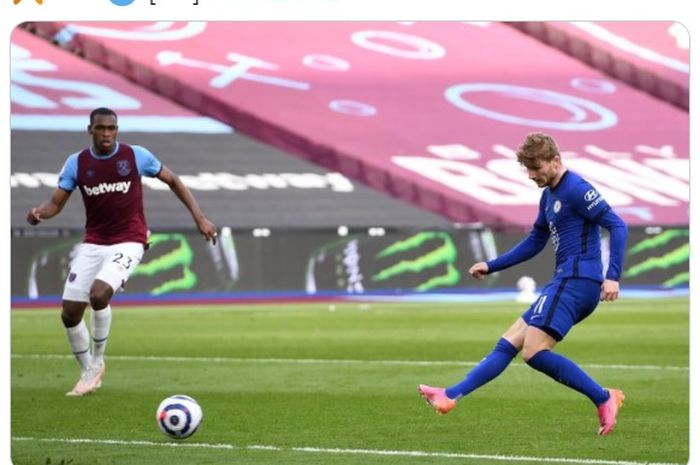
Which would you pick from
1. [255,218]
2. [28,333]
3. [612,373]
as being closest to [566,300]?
[612,373]

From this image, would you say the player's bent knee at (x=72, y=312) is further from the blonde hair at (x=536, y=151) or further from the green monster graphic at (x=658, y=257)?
the green monster graphic at (x=658, y=257)

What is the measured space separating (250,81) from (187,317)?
19.0 meters

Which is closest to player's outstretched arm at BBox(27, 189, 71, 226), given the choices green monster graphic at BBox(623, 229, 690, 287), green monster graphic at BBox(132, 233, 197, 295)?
green monster graphic at BBox(132, 233, 197, 295)

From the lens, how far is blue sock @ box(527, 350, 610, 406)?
8.98m

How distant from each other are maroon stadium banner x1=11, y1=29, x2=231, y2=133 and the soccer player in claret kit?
25.4 metres

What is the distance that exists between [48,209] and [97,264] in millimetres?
789

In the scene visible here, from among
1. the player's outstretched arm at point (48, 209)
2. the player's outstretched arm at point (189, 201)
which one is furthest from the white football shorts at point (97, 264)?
the player's outstretched arm at point (189, 201)

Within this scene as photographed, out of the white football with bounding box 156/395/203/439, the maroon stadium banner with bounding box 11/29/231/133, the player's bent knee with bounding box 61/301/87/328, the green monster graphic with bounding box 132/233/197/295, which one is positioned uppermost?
the white football with bounding box 156/395/203/439

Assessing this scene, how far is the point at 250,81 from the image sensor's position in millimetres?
42031

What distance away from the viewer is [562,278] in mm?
8938

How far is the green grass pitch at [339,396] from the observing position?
8.82 m

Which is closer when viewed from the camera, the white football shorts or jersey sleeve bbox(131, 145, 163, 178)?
jersey sleeve bbox(131, 145, 163, 178)

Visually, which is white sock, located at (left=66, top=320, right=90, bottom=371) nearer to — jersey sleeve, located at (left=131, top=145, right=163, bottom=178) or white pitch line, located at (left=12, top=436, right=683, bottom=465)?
jersey sleeve, located at (left=131, top=145, right=163, bottom=178)

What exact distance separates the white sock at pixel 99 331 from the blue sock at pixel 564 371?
4.37 meters
